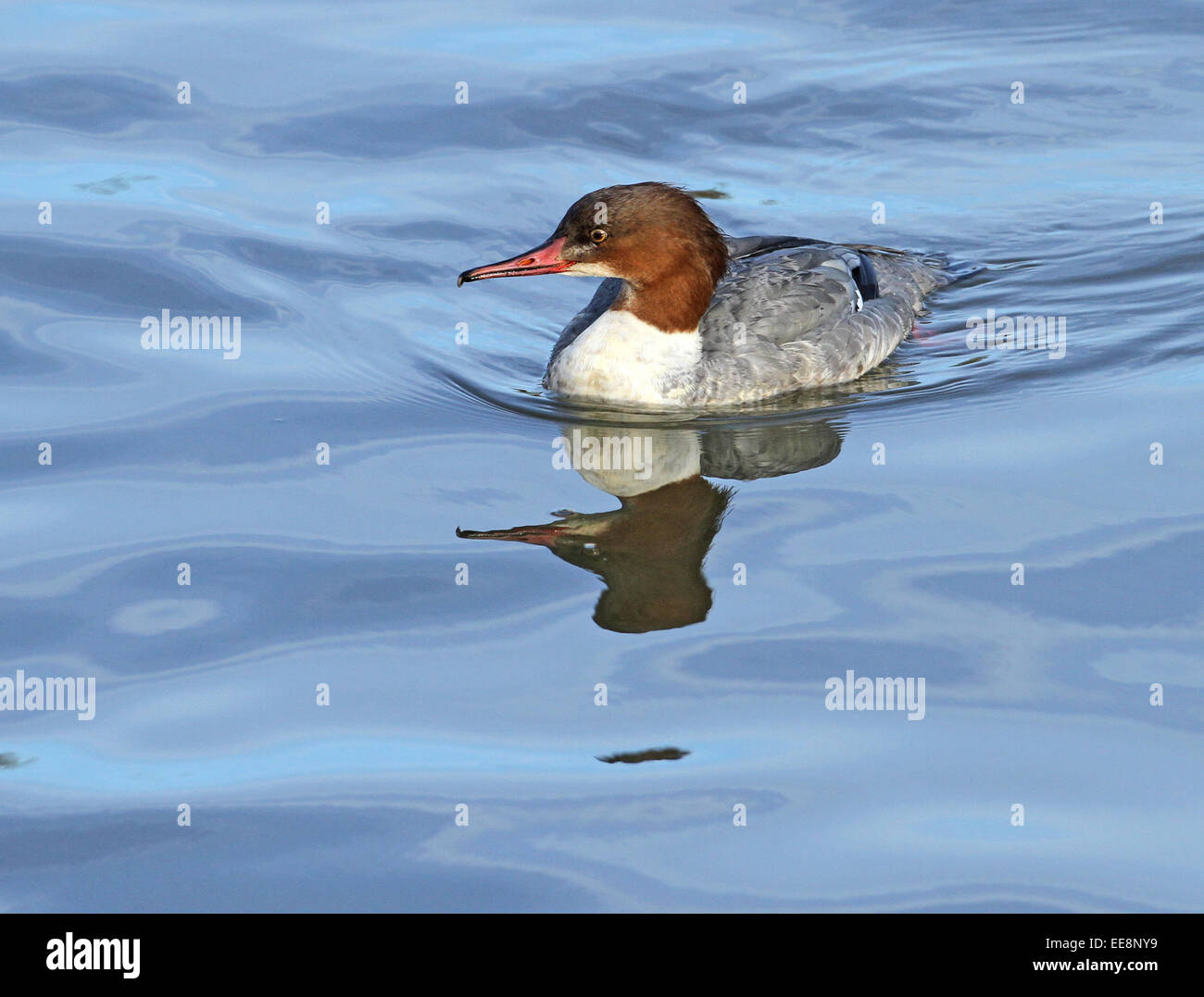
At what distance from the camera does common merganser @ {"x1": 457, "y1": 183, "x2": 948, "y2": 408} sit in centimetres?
927

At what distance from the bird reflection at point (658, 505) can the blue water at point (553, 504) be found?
0.12 ft

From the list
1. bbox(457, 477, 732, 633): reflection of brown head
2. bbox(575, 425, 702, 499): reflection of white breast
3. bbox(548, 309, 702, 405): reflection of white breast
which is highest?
bbox(548, 309, 702, 405): reflection of white breast

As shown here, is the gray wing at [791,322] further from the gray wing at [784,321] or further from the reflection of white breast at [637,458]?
the reflection of white breast at [637,458]

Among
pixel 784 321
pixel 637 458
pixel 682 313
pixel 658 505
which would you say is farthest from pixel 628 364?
pixel 658 505

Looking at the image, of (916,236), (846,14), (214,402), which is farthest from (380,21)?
(214,402)

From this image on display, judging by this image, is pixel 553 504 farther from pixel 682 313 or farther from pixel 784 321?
pixel 784 321

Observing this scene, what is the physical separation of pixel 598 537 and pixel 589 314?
8.56ft

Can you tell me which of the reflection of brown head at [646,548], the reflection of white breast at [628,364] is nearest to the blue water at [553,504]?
the reflection of brown head at [646,548]

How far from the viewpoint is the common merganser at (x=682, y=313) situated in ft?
30.4

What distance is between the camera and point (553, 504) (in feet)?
26.5

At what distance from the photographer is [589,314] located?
10.0 metres

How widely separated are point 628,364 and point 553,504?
1.63 meters

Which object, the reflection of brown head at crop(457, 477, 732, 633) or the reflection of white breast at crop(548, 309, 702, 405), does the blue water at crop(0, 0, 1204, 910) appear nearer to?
the reflection of brown head at crop(457, 477, 732, 633)

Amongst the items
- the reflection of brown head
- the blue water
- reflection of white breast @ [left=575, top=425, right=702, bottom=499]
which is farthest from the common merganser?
the reflection of brown head
